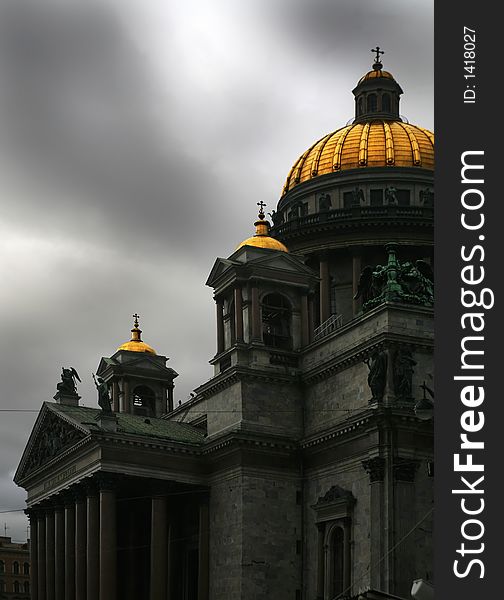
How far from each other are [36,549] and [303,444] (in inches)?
812

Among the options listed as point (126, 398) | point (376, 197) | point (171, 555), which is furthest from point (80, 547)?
point (376, 197)

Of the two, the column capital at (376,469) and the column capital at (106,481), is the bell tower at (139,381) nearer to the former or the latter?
the column capital at (106,481)

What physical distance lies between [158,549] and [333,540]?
921 cm

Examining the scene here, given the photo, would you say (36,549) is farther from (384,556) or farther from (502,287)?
(502,287)

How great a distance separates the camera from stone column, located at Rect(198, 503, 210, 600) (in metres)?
59.0

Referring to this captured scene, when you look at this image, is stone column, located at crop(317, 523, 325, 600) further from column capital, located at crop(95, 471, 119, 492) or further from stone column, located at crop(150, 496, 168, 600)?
column capital, located at crop(95, 471, 119, 492)

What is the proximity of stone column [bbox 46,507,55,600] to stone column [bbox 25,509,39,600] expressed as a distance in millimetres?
2241

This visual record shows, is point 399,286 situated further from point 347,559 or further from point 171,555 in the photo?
point 171,555

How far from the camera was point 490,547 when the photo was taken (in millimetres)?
21156

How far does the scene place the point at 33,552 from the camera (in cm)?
6981

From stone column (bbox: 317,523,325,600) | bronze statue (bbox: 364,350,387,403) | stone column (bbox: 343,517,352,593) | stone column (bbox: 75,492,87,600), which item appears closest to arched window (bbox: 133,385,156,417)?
stone column (bbox: 75,492,87,600)

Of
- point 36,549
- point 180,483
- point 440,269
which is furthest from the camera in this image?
point 36,549

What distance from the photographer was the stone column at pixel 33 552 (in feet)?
225

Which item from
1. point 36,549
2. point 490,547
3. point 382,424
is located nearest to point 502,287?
point 490,547
